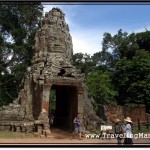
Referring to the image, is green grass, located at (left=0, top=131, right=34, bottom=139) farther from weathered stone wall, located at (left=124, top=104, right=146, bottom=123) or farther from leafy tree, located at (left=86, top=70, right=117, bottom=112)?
leafy tree, located at (left=86, top=70, right=117, bottom=112)

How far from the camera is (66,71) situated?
62.3ft

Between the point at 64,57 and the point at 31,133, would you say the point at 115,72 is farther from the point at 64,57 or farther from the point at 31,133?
the point at 31,133

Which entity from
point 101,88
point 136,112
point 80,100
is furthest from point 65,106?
point 101,88

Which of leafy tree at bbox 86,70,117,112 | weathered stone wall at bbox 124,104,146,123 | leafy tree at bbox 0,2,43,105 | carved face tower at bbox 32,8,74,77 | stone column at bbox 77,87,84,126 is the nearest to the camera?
stone column at bbox 77,87,84,126

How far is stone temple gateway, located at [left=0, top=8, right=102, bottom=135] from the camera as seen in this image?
18609 millimetres

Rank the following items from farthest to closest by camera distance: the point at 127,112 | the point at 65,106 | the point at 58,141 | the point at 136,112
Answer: the point at 127,112 → the point at 136,112 → the point at 65,106 → the point at 58,141

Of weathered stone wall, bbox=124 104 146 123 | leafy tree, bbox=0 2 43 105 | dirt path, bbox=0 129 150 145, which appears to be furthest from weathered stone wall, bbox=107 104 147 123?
leafy tree, bbox=0 2 43 105

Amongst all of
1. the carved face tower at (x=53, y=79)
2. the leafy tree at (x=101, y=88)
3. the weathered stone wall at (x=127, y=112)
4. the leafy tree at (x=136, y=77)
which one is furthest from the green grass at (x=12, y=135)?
the leafy tree at (x=136, y=77)

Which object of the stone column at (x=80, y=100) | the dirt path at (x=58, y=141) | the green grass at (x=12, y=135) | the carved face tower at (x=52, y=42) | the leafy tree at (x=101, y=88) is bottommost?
the green grass at (x=12, y=135)

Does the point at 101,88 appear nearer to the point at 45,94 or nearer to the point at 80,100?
the point at 80,100

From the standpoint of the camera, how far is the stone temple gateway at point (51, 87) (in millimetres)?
18609

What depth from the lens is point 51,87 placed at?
19891 mm

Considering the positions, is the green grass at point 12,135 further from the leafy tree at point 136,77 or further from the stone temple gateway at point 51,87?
the leafy tree at point 136,77

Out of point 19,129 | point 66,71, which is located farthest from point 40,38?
point 19,129
